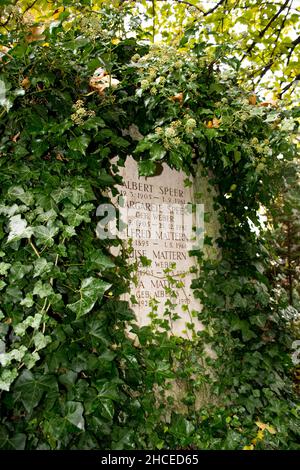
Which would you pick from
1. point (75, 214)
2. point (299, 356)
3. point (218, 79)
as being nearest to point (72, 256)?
point (75, 214)

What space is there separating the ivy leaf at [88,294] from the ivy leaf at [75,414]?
0.43 meters

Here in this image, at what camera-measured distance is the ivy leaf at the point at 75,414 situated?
1798mm

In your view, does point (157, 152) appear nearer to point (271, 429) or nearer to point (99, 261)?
point (99, 261)

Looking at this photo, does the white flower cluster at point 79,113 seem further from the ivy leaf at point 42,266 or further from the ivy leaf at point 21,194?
the ivy leaf at point 42,266

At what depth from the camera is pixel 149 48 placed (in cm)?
249

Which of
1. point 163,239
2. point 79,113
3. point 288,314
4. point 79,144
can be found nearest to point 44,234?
point 79,144

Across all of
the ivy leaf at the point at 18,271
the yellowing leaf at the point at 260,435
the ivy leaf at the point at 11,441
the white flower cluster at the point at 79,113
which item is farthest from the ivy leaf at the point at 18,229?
the yellowing leaf at the point at 260,435

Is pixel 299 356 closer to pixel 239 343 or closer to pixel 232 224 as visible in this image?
pixel 239 343

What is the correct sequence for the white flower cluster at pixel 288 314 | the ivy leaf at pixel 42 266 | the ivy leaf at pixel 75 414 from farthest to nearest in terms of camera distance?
the white flower cluster at pixel 288 314
the ivy leaf at pixel 42 266
the ivy leaf at pixel 75 414

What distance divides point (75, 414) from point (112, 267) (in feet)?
2.73

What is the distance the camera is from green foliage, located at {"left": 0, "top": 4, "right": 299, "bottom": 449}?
6.29ft

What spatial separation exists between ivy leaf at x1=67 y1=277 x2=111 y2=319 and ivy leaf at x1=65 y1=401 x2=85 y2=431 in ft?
1.40

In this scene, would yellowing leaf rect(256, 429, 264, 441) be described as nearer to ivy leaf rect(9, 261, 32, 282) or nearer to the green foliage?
the green foliage
